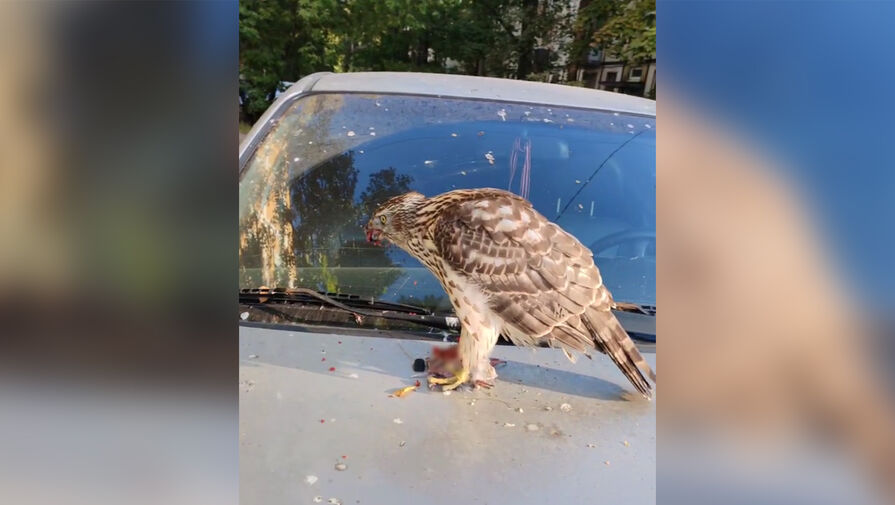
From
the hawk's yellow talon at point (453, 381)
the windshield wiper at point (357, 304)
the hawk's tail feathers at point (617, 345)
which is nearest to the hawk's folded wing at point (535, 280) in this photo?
the hawk's tail feathers at point (617, 345)

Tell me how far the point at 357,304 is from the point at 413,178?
545 millimetres

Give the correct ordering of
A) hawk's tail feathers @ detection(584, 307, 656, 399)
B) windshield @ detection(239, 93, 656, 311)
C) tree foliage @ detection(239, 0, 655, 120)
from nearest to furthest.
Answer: hawk's tail feathers @ detection(584, 307, 656, 399), windshield @ detection(239, 93, 656, 311), tree foliage @ detection(239, 0, 655, 120)

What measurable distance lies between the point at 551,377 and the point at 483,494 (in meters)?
0.55

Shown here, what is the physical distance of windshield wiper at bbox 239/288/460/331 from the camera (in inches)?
70.1

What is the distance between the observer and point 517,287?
1495mm

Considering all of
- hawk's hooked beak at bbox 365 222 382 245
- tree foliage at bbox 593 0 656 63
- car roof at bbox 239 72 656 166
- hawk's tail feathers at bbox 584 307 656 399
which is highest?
tree foliage at bbox 593 0 656 63

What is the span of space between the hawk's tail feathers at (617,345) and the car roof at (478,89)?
902 mm

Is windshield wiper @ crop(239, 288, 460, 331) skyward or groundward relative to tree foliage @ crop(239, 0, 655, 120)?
groundward

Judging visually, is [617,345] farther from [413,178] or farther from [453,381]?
[413,178]

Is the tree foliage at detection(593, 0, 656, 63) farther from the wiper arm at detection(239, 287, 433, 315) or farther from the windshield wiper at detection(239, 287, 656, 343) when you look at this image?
the wiper arm at detection(239, 287, 433, 315)

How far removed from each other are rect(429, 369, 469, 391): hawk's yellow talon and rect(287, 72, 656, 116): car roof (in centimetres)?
114
